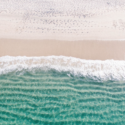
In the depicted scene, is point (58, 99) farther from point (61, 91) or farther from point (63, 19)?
point (63, 19)

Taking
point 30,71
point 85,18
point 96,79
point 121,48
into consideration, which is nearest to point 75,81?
point 96,79

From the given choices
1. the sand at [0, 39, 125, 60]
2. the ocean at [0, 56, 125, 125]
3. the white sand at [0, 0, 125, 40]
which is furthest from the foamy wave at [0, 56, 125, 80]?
the white sand at [0, 0, 125, 40]

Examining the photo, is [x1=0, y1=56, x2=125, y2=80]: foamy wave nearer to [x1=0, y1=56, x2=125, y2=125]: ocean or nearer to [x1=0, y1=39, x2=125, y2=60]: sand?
[x1=0, y1=56, x2=125, y2=125]: ocean

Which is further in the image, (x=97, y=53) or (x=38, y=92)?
(x=97, y=53)

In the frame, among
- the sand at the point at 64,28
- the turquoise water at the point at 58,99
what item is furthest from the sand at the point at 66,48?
the turquoise water at the point at 58,99

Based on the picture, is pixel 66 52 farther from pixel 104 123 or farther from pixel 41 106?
pixel 104 123

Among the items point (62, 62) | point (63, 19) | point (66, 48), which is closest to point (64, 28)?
point (63, 19)

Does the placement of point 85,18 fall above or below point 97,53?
above
